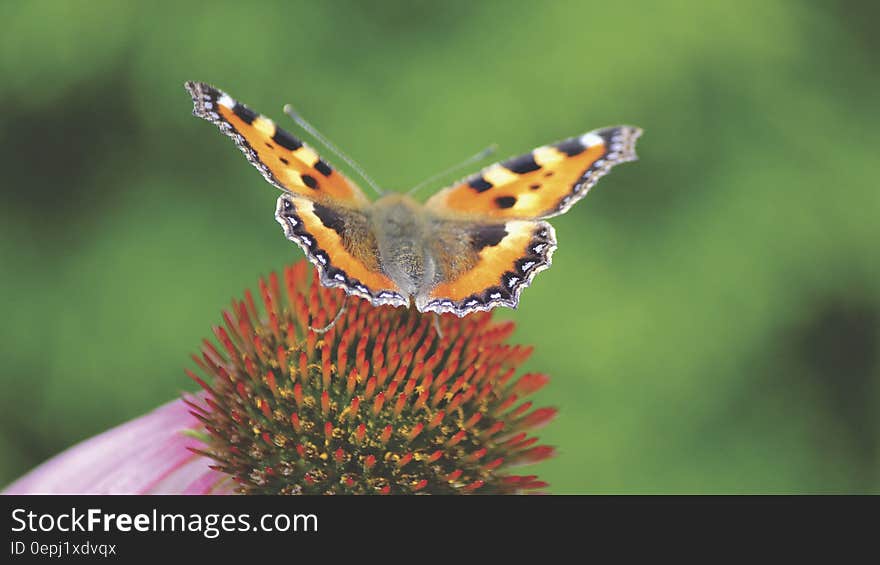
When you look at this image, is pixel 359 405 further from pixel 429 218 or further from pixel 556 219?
pixel 556 219

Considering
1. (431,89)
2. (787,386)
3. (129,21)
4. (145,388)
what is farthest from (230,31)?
(787,386)

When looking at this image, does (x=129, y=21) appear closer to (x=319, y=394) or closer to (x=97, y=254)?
(x=97, y=254)

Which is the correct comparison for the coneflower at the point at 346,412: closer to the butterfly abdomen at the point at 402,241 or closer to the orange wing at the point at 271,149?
the butterfly abdomen at the point at 402,241

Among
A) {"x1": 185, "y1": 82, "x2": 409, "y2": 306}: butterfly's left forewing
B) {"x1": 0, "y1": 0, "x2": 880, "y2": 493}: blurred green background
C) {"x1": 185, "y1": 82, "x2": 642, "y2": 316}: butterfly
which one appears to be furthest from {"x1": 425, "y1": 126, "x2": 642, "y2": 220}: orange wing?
{"x1": 0, "y1": 0, "x2": 880, "y2": 493}: blurred green background

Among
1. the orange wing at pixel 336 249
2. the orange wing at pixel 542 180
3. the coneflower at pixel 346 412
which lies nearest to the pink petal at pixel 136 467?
the coneflower at pixel 346 412

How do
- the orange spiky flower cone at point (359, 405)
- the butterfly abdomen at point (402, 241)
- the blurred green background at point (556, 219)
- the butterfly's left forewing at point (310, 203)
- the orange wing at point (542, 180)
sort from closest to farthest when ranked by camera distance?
1. the orange spiky flower cone at point (359, 405)
2. the butterfly's left forewing at point (310, 203)
3. the butterfly abdomen at point (402, 241)
4. the orange wing at point (542, 180)
5. the blurred green background at point (556, 219)

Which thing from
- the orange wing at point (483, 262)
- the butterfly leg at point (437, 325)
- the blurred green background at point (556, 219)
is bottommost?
the butterfly leg at point (437, 325)
